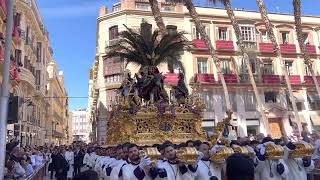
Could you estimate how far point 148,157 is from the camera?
664 cm

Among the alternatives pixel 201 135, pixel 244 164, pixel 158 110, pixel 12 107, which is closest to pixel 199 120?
pixel 201 135

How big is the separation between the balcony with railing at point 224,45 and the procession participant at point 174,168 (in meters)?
31.4

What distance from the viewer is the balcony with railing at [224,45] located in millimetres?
37803

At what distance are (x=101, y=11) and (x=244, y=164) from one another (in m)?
36.7

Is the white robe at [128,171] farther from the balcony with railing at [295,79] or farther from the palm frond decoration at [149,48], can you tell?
the balcony with railing at [295,79]

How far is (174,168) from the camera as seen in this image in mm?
7090

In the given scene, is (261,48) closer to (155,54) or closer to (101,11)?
(101,11)

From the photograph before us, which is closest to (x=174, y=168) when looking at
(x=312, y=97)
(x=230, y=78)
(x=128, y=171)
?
(x=128, y=171)

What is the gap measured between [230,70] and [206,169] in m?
31.0

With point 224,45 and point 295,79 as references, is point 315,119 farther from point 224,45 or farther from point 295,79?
point 224,45

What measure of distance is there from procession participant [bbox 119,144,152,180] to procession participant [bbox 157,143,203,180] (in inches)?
13.6

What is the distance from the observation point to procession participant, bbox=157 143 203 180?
694 centimetres

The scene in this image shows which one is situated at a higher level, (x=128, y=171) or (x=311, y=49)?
(x=311, y=49)

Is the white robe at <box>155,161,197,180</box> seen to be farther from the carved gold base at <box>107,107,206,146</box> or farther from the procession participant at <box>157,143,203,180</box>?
the carved gold base at <box>107,107,206,146</box>
